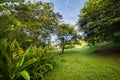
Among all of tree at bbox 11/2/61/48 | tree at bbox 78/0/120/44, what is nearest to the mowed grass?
tree at bbox 78/0/120/44

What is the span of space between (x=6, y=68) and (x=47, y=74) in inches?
111

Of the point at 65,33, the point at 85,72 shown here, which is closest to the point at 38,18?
the point at 65,33

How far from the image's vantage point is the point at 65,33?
1394 cm

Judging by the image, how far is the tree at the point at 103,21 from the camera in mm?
9594

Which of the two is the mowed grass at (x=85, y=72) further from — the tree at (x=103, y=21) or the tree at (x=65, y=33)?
the tree at (x=65, y=33)

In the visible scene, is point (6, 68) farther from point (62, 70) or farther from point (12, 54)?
point (62, 70)

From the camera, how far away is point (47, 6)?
1451 centimetres

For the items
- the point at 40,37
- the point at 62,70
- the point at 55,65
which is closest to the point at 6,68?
the point at 62,70

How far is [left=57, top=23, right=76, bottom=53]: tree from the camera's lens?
1395 centimetres

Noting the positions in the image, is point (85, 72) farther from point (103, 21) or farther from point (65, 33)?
point (65, 33)

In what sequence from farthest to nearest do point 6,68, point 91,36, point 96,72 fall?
point 91,36
point 96,72
point 6,68

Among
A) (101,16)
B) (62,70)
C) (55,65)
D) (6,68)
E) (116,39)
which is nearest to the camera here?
(6,68)

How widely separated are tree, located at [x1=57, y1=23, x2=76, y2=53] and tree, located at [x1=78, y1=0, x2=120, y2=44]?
199 centimetres

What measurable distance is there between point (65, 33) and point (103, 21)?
428 cm
